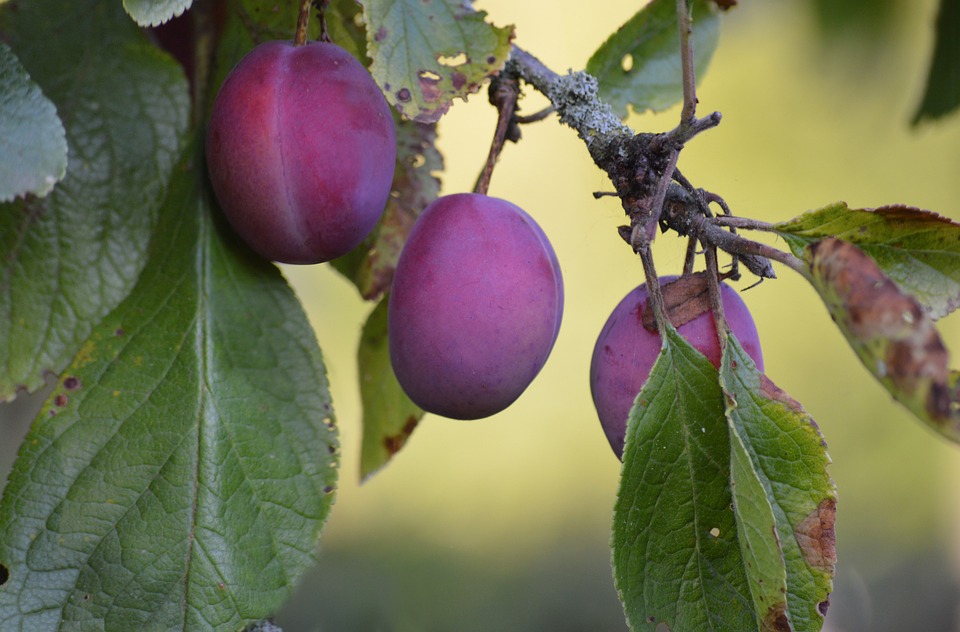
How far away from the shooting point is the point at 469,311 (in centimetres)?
54

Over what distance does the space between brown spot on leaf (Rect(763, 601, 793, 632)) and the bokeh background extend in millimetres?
1087

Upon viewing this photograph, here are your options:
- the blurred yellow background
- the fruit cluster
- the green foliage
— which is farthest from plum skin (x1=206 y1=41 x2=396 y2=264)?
the blurred yellow background

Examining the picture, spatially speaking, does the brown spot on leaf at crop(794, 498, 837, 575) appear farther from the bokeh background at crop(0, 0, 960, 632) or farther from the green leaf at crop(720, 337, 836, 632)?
the bokeh background at crop(0, 0, 960, 632)

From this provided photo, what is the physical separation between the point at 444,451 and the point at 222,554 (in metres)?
1.88

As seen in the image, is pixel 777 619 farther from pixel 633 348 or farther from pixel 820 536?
pixel 633 348

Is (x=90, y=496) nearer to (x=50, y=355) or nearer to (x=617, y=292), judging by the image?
(x=50, y=355)

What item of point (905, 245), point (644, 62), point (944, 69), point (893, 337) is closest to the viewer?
point (893, 337)

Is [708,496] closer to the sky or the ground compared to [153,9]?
closer to the ground

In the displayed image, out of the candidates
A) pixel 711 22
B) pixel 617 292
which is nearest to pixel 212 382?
pixel 711 22

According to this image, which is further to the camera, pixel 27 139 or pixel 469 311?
pixel 469 311

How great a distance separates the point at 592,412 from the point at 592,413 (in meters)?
0.01

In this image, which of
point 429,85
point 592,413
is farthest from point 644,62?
point 592,413

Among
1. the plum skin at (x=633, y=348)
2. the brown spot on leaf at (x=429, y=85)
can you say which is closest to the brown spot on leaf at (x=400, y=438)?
A: the plum skin at (x=633, y=348)

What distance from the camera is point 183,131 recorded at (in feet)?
1.92
